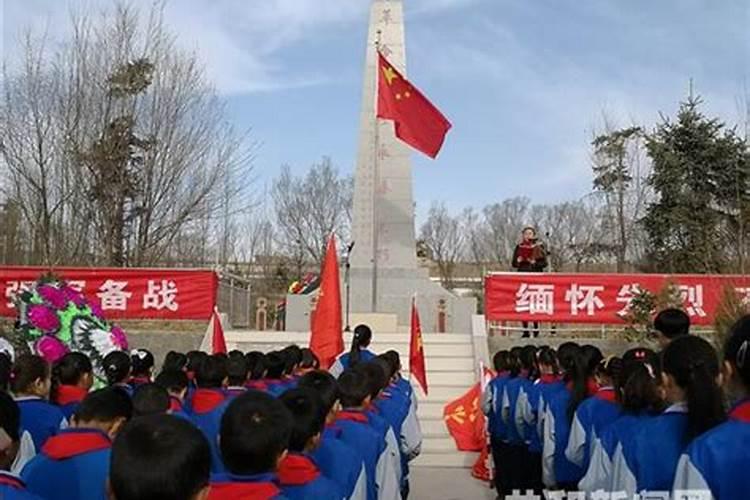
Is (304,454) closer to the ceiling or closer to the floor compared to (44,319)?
closer to the floor

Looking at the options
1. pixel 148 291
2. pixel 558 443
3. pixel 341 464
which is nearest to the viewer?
pixel 341 464

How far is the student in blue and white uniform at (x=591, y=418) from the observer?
4801 millimetres

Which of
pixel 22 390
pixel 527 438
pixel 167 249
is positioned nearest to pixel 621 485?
pixel 22 390

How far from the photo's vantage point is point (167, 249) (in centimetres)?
2273

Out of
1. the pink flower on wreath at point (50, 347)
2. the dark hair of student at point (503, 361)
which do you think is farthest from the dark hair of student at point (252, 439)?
the pink flower on wreath at point (50, 347)

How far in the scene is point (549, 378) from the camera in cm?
660

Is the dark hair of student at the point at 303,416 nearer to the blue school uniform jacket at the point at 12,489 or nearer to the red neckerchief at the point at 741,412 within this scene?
the blue school uniform jacket at the point at 12,489

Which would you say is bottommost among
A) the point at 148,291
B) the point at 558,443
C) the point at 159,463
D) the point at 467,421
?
the point at 467,421

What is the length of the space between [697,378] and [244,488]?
162 cm

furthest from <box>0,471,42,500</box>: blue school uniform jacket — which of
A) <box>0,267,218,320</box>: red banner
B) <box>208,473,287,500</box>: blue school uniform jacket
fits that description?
<box>0,267,218,320</box>: red banner

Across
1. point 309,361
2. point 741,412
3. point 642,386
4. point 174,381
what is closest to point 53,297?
point 309,361

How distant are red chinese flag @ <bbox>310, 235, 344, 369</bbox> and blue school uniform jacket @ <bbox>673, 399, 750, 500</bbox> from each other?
503cm

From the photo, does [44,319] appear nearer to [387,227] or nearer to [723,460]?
[723,460]

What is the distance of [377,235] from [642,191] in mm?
12931
